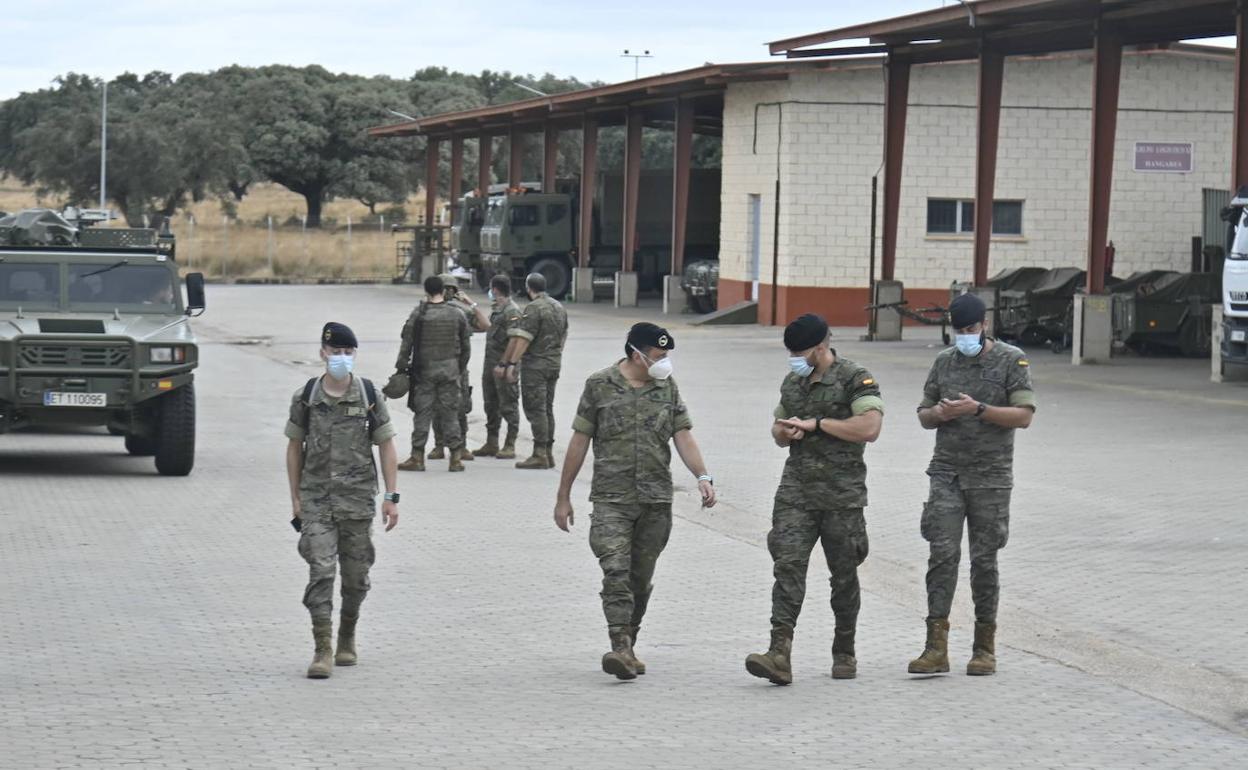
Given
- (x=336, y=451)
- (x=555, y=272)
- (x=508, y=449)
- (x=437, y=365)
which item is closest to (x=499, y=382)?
(x=508, y=449)

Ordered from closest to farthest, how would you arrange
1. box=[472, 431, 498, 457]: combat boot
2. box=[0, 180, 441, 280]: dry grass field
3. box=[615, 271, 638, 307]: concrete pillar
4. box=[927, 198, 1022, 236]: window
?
box=[472, 431, 498, 457]: combat boot, box=[927, 198, 1022, 236]: window, box=[615, 271, 638, 307]: concrete pillar, box=[0, 180, 441, 280]: dry grass field

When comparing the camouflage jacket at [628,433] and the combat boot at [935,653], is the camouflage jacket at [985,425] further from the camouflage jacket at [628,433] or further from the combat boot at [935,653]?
the camouflage jacket at [628,433]

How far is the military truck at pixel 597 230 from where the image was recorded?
5322 cm

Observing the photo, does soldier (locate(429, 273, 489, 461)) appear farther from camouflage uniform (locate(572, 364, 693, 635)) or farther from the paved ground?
camouflage uniform (locate(572, 364, 693, 635))

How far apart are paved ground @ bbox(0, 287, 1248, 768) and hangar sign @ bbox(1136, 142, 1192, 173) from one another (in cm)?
2416

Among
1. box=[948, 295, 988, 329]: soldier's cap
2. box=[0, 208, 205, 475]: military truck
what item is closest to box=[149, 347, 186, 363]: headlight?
box=[0, 208, 205, 475]: military truck

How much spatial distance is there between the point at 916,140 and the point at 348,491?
33931 millimetres

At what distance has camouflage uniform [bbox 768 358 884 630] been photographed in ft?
29.7

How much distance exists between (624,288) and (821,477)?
A: 141 feet

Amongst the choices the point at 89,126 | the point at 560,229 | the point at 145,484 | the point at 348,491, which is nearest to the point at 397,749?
the point at 348,491

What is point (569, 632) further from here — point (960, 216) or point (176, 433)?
point (960, 216)

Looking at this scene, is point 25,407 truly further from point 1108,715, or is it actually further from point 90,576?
point 1108,715

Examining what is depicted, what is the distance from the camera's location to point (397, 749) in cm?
759

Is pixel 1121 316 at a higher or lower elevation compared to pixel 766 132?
lower
